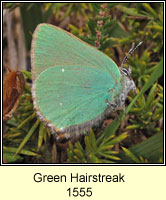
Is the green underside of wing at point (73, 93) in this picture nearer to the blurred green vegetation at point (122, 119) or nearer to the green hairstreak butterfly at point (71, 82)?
the green hairstreak butterfly at point (71, 82)

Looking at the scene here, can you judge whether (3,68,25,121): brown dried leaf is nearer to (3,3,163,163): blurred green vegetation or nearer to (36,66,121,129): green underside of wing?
(3,3,163,163): blurred green vegetation

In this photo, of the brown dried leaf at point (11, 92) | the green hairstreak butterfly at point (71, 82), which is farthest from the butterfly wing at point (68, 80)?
the brown dried leaf at point (11, 92)

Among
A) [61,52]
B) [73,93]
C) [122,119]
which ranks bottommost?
[122,119]

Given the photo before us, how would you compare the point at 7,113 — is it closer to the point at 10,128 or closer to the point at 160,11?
the point at 10,128

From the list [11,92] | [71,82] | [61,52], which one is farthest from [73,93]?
[11,92]

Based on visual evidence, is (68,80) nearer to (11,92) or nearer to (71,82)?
(71,82)

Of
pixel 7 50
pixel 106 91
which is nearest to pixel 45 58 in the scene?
pixel 106 91
